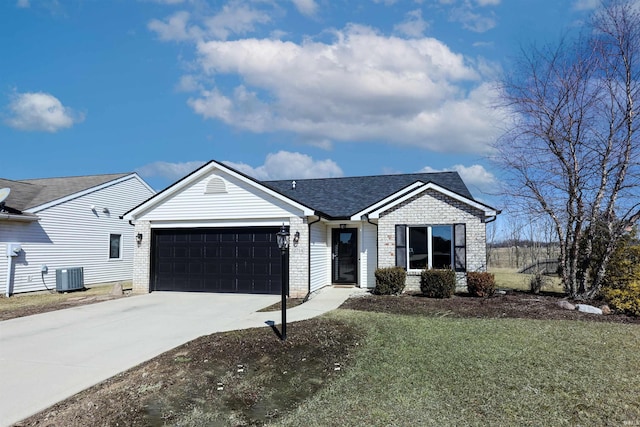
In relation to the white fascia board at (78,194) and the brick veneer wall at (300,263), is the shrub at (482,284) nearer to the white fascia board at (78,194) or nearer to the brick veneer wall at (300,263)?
the brick veneer wall at (300,263)

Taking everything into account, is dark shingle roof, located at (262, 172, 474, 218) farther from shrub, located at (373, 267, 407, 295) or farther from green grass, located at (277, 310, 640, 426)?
green grass, located at (277, 310, 640, 426)

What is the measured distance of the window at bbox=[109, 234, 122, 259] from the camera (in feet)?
64.2

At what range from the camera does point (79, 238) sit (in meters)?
17.8

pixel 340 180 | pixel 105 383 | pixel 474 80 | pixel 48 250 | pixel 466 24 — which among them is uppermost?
pixel 466 24

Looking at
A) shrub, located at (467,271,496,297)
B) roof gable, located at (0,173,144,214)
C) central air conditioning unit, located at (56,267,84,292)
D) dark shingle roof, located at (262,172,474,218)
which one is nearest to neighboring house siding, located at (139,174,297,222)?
dark shingle roof, located at (262,172,474,218)

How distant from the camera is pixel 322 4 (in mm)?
12109

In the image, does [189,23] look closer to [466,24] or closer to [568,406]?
[466,24]

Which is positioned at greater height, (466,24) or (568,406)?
(466,24)

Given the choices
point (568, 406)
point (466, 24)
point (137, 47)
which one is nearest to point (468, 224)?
point (466, 24)

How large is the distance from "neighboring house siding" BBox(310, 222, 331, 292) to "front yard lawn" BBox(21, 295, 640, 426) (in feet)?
17.7

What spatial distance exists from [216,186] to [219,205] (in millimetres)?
658

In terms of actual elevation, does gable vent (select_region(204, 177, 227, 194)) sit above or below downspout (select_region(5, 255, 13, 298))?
above

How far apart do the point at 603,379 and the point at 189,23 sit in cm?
1354

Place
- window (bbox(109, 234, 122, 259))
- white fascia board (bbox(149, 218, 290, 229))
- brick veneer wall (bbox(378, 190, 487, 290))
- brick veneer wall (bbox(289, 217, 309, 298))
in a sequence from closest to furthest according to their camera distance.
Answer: brick veneer wall (bbox(289, 217, 309, 298)) → brick veneer wall (bbox(378, 190, 487, 290)) → white fascia board (bbox(149, 218, 290, 229)) → window (bbox(109, 234, 122, 259))
